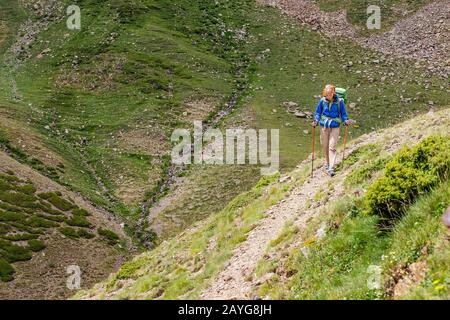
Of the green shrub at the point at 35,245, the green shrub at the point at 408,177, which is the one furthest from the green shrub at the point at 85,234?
the green shrub at the point at 408,177

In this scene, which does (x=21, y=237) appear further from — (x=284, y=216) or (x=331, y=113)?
(x=331, y=113)

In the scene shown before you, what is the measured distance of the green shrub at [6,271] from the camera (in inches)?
1452

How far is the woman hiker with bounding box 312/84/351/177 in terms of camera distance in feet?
61.4

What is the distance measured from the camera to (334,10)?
4038 inches

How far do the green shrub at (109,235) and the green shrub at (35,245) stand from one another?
596cm

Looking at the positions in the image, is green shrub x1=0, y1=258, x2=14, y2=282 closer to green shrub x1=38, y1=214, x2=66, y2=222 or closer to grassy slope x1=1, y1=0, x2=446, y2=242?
green shrub x1=38, y1=214, x2=66, y2=222

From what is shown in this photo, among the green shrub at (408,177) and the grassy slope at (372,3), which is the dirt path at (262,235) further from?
the grassy slope at (372,3)

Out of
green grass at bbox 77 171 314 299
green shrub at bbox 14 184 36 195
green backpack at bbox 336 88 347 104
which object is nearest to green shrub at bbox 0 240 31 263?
green shrub at bbox 14 184 36 195

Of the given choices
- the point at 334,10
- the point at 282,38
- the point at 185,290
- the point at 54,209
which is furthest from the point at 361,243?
the point at 334,10

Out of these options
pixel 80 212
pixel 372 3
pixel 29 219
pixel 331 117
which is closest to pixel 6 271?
pixel 29 219

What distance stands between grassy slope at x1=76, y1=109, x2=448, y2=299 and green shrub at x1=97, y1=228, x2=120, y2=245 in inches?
848

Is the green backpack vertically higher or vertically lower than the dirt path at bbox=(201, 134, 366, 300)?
higher

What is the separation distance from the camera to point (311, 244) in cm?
1309

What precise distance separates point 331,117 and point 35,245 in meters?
32.8
